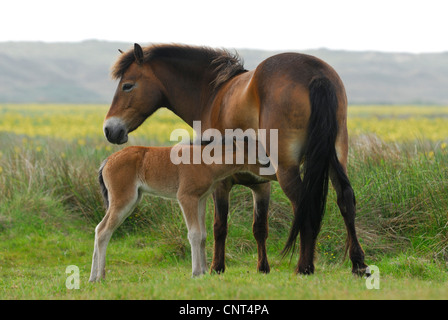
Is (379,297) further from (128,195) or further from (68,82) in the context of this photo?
(68,82)

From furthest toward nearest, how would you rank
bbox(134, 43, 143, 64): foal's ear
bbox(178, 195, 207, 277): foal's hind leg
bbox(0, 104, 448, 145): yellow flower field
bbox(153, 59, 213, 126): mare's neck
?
bbox(0, 104, 448, 145): yellow flower field → bbox(153, 59, 213, 126): mare's neck → bbox(134, 43, 143, 64): foal's ear → bbox(178, 195, 207, 277): foal's hind leg

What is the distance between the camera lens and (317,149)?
231 inches

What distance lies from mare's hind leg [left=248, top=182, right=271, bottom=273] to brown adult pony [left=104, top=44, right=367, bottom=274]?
0.01 m

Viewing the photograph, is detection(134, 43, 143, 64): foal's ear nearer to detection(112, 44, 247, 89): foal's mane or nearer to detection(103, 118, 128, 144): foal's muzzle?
detection(112, 44, 247, 89): foal's mane

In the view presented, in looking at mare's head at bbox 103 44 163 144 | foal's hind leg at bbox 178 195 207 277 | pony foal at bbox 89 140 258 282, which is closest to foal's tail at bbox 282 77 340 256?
pony foal at bbox 89 140 258 282

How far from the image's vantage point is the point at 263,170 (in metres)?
6.48

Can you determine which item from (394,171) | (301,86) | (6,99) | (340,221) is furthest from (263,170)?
(6,99)

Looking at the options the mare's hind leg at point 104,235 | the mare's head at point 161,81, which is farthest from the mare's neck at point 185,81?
the mare's hind leg at point 104,235

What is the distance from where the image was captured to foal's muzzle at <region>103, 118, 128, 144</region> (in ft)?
24.9

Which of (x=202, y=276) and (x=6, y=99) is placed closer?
(x=202, y=276)

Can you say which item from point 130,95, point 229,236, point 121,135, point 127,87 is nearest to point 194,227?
point 121,135

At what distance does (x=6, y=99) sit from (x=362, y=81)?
94539mm

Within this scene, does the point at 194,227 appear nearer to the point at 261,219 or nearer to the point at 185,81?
the point at 261,219
